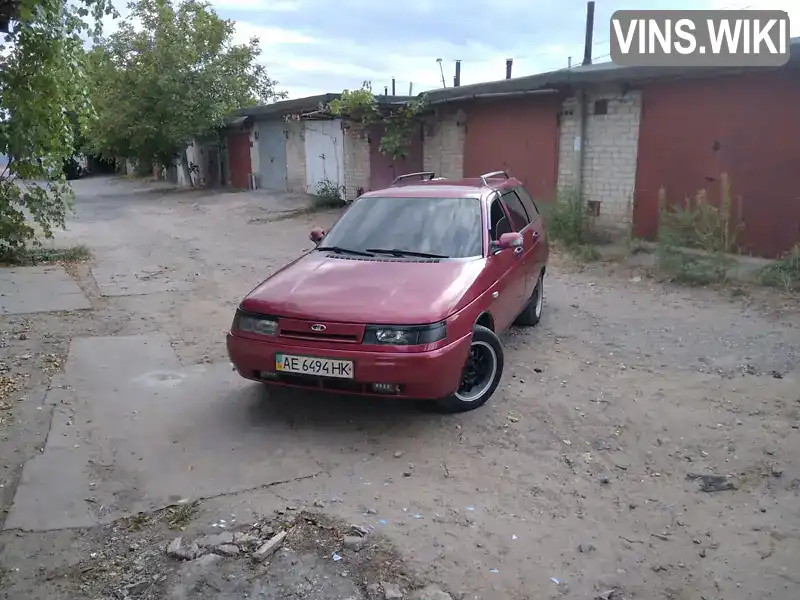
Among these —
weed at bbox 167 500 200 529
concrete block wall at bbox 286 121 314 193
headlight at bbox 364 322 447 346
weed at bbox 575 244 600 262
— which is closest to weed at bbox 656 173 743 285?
weed at bbox 575 244 600 262

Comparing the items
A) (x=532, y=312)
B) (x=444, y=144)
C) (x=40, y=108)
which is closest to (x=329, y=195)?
(x=444, y=144)

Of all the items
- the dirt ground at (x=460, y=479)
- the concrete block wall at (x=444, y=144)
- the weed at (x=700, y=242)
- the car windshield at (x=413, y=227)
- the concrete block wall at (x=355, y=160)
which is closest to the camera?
the dirt ground at (x=460, y=479)

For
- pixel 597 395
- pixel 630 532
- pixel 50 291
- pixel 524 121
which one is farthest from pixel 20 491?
pixel 524 121

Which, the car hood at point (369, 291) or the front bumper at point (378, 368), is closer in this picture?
the front bumper at point (378, 368)

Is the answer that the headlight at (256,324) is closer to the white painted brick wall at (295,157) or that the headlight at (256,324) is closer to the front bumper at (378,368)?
the front bumper at (378,368)

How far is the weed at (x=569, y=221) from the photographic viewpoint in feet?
36.8

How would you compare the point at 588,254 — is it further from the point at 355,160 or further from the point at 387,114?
the point at 355,160

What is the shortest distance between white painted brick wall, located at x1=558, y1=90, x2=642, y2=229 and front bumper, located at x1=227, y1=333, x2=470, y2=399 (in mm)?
7733

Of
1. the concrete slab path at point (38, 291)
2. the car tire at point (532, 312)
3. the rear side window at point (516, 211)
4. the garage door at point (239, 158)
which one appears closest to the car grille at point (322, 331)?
the rear side window at point (516, 211)

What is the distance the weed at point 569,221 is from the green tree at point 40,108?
24.1 ft

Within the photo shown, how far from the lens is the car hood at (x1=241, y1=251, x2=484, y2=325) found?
4297 mm

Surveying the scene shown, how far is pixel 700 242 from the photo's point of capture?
8.91 meters

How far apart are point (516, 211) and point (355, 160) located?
12170 mm

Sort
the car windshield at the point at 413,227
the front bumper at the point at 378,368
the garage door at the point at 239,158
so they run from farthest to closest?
the garage door at the point at 239,158 → the car windshield at the point at 413,227 → the front bumper at the point at 378,368
